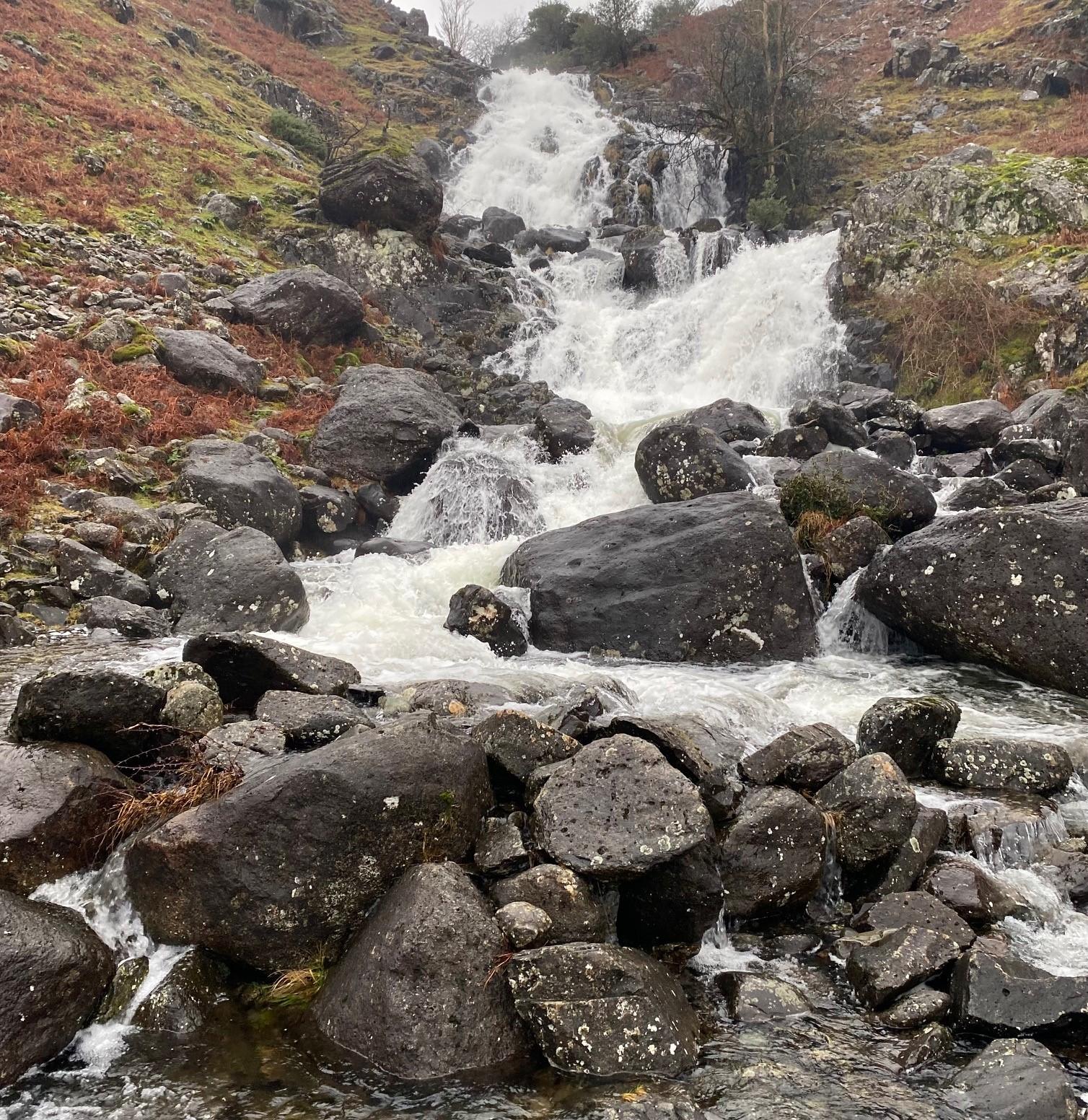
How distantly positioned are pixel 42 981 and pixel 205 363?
590 inches

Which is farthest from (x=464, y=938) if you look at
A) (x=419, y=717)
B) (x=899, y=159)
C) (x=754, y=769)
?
(x=899, y=159)

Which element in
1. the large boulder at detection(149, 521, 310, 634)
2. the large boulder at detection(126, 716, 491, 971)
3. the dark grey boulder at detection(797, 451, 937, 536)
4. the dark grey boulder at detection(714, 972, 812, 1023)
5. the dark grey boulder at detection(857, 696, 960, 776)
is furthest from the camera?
the dark grey boulder at detection(797, 451, 937, 536)

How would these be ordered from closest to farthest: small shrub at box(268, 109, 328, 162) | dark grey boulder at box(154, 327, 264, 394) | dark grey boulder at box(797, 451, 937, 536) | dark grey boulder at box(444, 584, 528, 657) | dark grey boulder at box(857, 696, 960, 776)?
dark grey boulder at box(857, 696, 960, 776)
dark grey boulder at box(444, 584, 528, 657)
dark grey boulder at box(797, 451, 937, 536)
dark grey boulder at box(154, 327, 264, 394)
small shrub at box(268, 109, 328, 162)

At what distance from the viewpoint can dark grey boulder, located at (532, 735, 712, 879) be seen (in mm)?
5609

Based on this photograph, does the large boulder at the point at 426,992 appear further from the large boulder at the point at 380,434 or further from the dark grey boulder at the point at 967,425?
the dark grey boulder at the point at 967,425

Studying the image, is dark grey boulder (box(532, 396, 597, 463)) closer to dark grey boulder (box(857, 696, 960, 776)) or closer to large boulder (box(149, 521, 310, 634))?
large boulder (box(149, 521, 310, 634))

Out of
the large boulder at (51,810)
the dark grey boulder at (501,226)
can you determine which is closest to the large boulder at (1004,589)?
the large boulder at (51,810)

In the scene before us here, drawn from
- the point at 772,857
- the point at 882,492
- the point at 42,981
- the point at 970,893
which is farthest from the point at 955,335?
the point at 42,981

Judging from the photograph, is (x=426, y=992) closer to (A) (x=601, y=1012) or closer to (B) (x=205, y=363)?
(A) (x=601, y=1012)

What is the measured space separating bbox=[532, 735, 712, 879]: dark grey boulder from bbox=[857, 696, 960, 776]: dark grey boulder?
2.69 meters

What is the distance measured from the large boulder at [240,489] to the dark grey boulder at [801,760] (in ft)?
30.4

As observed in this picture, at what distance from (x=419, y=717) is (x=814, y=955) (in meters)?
3.18

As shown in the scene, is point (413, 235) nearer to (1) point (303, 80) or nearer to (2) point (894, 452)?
(2) point (894, 452)

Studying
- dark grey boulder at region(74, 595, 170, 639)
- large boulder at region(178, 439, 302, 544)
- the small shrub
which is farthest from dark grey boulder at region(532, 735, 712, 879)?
the small shrub
